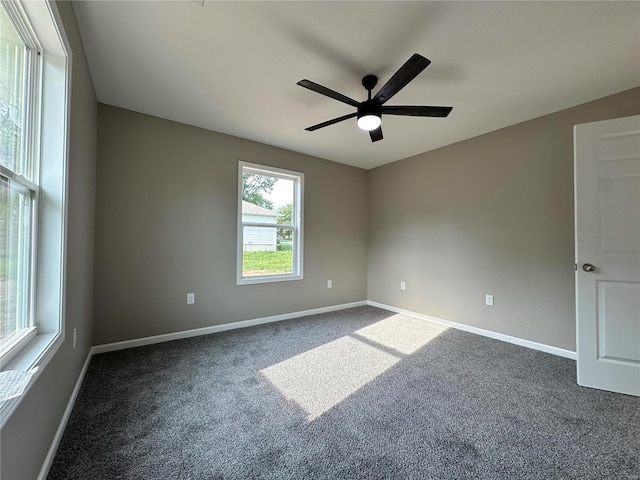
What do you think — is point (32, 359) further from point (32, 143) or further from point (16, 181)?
point (32, 143)

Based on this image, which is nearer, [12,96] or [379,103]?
[12,96]

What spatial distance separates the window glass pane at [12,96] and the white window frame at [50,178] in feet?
0.29

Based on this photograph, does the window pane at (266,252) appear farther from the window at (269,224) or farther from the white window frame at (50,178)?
the white window frame at (50,178)

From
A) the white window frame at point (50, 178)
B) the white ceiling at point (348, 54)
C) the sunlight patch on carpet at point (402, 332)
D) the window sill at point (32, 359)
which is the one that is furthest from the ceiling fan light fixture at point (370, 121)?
the window sill at point (32, 359)

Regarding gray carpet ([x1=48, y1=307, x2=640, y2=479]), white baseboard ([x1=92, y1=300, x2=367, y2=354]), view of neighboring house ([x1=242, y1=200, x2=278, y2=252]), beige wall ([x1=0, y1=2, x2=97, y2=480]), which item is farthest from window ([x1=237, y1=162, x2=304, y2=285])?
beige wall ([x1=0, y1=2, x2=97, y2=480])

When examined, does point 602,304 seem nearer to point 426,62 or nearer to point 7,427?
point 426,62

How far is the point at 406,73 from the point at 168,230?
2721 millimetres

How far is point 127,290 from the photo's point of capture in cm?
271

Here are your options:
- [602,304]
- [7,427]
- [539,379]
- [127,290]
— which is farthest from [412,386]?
[127,290]

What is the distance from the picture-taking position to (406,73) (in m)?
1.60

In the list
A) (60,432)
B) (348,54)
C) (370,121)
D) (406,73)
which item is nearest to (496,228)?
(370,121)

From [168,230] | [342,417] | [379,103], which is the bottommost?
[342,417]

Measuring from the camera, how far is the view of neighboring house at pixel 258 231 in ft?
11.5

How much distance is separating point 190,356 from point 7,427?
1716mm
